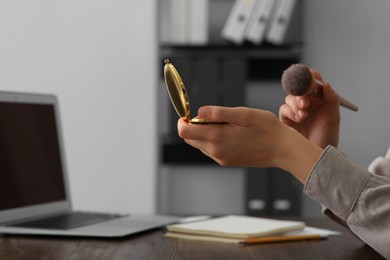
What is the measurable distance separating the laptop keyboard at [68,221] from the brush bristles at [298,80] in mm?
535

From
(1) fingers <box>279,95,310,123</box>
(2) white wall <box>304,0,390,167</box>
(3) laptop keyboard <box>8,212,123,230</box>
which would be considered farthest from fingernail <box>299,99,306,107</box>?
(2) white wall <box>304,0,390,167</box>

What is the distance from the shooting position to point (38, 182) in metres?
1.75

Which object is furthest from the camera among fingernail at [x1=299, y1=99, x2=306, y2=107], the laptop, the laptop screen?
the laptop screen

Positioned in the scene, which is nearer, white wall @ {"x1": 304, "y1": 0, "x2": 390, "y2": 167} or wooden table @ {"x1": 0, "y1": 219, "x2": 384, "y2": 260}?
wooden table @ {"x1": 0, "y1": 219, "x2": 384, "y2": 260}

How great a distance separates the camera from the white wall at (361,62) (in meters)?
3.56

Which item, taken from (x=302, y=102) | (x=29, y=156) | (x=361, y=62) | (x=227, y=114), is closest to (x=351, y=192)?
(x=227, y=114)

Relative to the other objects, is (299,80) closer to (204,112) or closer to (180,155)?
(204,112)

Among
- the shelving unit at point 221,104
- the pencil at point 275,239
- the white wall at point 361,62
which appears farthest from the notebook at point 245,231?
the white wall at point 361,62

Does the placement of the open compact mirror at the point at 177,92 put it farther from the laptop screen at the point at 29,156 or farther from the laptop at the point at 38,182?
the laptop screen at the point at 29,156

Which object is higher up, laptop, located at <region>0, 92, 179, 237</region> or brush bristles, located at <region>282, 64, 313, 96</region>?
brush bristles, located at <region>282, 64, 313, 96</region>

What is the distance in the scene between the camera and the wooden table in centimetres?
126

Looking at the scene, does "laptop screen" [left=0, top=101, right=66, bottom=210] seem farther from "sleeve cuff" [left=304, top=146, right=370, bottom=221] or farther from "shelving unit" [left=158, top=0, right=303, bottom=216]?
"shelving unit" [left=158, top=0, right=303, bottom=216]

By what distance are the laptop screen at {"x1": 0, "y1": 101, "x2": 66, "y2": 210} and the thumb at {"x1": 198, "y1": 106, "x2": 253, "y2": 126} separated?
2.31ft

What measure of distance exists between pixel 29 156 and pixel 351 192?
89 cm
